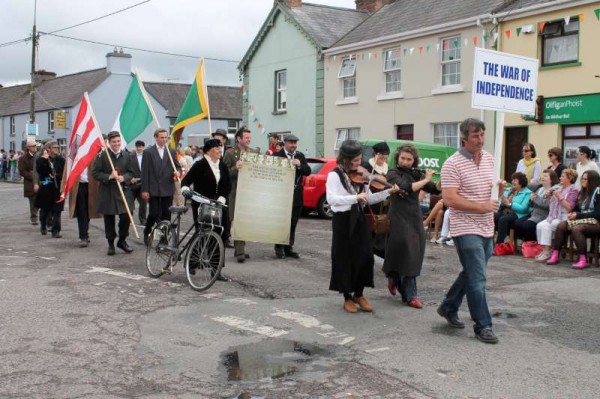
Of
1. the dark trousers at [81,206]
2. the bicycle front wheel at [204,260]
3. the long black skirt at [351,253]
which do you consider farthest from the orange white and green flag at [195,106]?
the long black skirt at [351,253]

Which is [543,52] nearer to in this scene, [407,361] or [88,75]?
[407,361]

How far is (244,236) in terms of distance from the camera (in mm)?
10453

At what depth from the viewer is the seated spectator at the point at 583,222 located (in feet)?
35.3

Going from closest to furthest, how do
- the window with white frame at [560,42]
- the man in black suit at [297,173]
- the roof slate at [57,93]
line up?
the man in black suit at [297,173] < the window with white frame at [560,42] < the roof slate at [57,93]

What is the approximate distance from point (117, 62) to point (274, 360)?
5315 cm

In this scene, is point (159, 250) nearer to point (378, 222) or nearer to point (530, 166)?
point (378, 222)

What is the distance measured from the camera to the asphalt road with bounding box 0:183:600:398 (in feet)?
16.6

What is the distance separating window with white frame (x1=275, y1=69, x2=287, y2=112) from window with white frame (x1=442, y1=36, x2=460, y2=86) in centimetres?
932

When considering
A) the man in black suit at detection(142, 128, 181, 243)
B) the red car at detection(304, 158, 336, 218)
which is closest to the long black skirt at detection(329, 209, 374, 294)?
the man in black suit at detection(142, 128, 181, 243)

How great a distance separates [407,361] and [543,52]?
16.9 m

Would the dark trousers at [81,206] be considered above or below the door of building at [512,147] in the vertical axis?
below

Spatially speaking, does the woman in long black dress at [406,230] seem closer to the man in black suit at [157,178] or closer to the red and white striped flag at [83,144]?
the man in black suit at [157,178]

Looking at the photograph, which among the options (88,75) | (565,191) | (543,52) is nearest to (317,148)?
(543,52)

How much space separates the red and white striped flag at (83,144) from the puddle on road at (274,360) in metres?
6.81
